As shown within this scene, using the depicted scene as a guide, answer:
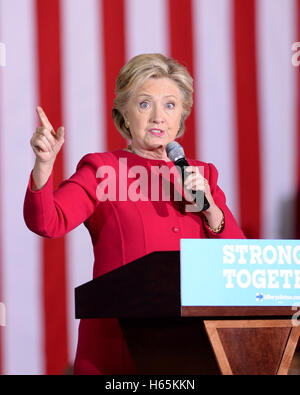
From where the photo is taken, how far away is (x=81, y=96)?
258 cm

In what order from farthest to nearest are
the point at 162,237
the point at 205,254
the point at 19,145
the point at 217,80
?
the point at 217,80 < the point at 19,145 < the point at 162,237 < the point at 205,254

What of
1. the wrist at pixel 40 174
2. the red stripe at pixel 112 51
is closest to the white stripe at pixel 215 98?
Answer: the red stripe at pixel 112 51

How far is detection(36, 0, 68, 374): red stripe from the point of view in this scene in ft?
8.11

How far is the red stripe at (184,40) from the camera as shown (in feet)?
8.71

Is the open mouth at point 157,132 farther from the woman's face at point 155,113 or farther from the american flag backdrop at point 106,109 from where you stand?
the american flag backdrop at point 106,109

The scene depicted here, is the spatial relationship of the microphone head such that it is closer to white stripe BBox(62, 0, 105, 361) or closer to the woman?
the woman

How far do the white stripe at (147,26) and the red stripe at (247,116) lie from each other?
28 centimetres

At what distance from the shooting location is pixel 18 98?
2508mm

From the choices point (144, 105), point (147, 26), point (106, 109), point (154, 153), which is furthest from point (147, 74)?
point (147, 26)

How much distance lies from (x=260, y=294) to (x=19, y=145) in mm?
1533

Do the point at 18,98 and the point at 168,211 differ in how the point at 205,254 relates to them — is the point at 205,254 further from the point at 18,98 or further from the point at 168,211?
the point at 18,98

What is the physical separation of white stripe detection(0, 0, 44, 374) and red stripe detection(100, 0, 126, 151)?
0.26 meters
